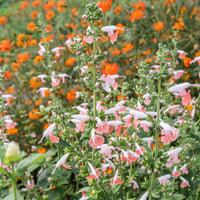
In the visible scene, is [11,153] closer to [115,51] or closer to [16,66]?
[115,51]

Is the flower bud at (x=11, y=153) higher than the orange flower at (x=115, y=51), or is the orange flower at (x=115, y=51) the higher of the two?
the flower bud at (x=11, y=153)

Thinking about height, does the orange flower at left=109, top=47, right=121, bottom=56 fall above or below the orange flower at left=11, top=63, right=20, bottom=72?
above

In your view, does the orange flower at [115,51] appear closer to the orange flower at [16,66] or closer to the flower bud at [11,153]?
the orange flower at [16,66]

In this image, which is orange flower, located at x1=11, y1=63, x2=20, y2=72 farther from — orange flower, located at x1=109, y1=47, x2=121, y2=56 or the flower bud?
the flower bud

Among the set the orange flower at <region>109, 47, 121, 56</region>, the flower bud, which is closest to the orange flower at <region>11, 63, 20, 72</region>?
the orange flower at <region>109, 47, 121, 56</region>

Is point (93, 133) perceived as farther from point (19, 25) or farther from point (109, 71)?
point (19, 25)

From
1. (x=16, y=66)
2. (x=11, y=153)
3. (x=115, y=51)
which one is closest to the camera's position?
(x=11, y=153)

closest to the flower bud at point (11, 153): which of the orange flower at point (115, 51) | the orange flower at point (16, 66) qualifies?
the orange flower at point (115, 51)

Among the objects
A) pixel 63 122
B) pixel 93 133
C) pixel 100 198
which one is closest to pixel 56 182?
pixel 100 198

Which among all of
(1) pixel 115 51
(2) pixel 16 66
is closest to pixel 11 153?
(1) pixel 115 51

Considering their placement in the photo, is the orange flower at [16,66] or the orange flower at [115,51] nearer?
the orange flower at [115,51]

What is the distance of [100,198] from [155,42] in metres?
2.90

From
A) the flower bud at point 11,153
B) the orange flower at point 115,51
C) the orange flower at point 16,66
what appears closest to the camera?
the flower bud at point 11,153

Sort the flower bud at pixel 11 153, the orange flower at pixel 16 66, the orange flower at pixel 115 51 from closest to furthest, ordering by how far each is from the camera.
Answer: the flower bud at pixel 11 153, the orange flower at pixel 115 51, the orange flower at pixel 16 66
